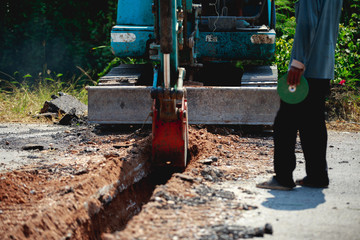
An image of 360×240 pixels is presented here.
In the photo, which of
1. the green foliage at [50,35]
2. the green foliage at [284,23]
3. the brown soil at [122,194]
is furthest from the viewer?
the green foliage at [50,35]

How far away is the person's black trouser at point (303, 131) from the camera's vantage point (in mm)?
4047

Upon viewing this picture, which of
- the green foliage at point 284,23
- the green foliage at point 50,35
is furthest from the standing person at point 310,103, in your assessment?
the green foliage at point 50,35

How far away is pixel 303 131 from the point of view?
4.14m

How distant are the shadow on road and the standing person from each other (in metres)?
0.10

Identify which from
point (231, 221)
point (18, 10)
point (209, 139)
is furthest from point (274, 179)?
point (18, 10)

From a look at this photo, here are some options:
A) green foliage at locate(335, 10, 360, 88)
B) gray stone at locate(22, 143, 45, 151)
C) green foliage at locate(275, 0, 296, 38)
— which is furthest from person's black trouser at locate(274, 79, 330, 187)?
green foliage at locate(275, 0, 296, 38)

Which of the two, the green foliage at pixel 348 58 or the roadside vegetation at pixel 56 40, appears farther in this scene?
the roadside vegetation at pixel 56 40

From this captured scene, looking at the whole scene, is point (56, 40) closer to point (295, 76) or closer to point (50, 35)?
point (50, 35)

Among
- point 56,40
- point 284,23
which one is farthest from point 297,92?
point 56,40

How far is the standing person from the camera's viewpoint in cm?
394

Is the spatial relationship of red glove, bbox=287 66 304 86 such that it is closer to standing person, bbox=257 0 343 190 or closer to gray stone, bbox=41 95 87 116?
standing person, bbox=257 0 343 190

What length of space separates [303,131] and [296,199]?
0.67 metres

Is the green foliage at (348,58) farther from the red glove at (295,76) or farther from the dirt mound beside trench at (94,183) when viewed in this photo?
the red glove at (295,76)

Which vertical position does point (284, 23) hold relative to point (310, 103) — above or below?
above
